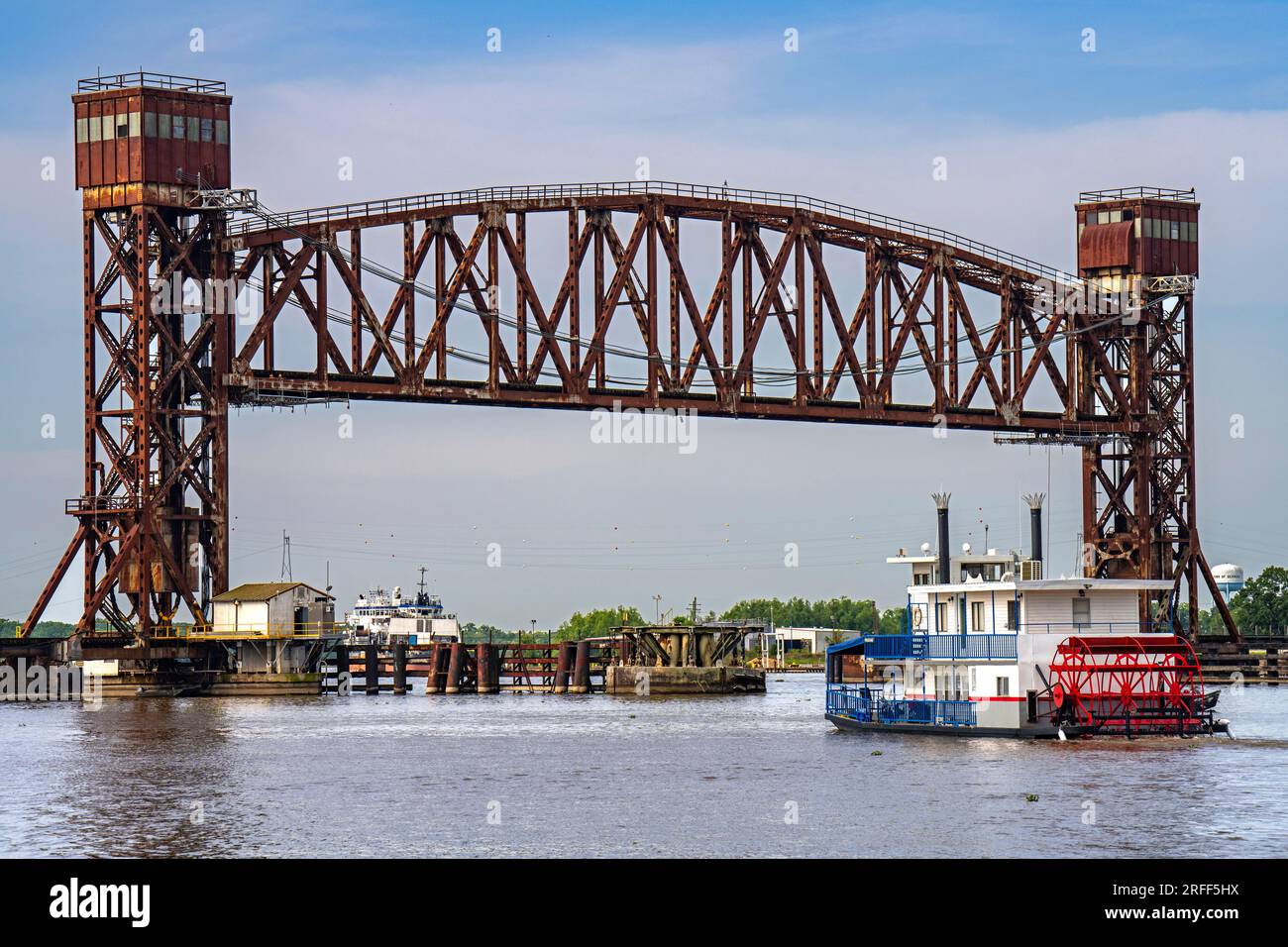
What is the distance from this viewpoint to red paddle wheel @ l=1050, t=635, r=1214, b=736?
68.3 meters

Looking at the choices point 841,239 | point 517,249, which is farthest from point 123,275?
point 841,239

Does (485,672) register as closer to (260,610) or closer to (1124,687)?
(260,610)

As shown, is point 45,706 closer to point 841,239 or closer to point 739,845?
point 841,239

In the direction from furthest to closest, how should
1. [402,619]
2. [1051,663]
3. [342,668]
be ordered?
[402,619]
[342,668]
[1051,663]

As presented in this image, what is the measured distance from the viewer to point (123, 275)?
105m

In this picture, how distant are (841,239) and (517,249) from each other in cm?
2102

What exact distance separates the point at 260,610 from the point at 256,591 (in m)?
A: 1.32

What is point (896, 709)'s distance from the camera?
75562 mm

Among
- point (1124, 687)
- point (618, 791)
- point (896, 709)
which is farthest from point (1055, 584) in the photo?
point (618, 791)

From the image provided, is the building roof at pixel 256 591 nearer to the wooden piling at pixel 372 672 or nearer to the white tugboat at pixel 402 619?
the wooden piling at pixel 372 672

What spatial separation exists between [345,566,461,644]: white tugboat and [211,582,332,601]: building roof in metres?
68.9

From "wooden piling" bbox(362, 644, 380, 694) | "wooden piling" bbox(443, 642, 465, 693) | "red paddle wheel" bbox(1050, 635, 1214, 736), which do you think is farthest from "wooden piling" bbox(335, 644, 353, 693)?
"red paddle wheel" bbox(1050, 635, 1214, 736)

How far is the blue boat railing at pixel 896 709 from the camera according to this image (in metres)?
71.0

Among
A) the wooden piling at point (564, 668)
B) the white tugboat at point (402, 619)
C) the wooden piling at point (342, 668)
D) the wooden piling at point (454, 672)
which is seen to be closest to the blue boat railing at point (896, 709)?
the wooden piling at point (342, 668)
